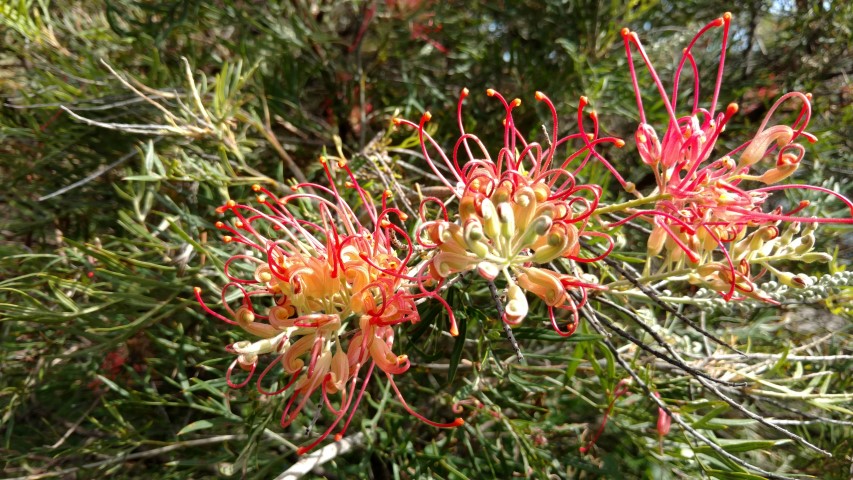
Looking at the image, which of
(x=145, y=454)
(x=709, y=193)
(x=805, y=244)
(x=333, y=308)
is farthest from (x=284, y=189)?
(x=805, y=244)

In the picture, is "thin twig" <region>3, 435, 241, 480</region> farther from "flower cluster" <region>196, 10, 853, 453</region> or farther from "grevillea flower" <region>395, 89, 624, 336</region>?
"grevillea flower" <region>395, 89, 624, 336</region>

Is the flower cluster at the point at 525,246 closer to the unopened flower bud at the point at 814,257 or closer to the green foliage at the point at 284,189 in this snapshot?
the unopened flower bud at the point at 814,257

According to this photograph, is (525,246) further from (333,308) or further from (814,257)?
(814,257)

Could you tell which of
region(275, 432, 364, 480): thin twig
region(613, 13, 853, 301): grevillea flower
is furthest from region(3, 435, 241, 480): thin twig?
region(613, 13, 853, 301): grevillea flower

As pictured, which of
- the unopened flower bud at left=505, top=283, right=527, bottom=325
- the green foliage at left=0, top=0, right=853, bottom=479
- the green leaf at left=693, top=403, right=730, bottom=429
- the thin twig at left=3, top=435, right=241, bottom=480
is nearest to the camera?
the unopened flower bud at left=505, top=283, right=527, bottom=325

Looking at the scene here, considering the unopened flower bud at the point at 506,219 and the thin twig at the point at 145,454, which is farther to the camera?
the thin twig at the point at 145,454

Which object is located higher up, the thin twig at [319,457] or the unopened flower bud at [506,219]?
the unopened flower bud at [506,219]

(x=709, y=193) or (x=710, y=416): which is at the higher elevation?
(x=709, y=193)

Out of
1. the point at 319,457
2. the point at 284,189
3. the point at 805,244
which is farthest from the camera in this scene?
the point at 284,189

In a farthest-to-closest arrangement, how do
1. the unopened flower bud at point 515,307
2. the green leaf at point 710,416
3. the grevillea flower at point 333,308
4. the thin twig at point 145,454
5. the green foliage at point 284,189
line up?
1. the thin twig at point 145,454
2. the green foliage at point 284,189
3. the green leaf at point 710,416
4. the grevillea flower at point 333,308
5. the unopened flower bud at point 515,307

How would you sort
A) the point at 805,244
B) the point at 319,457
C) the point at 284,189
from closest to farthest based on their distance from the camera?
the point at 805,244
the point at 319,457
the point at 284,189

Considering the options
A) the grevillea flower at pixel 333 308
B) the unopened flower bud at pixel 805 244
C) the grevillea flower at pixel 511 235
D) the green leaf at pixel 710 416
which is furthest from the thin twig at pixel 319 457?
the unopened flower bud at pixel 805 244

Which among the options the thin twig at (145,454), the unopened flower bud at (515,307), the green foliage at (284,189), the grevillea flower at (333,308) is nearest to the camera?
the unopened flower bud at (515,307)

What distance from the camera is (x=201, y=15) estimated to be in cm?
147
